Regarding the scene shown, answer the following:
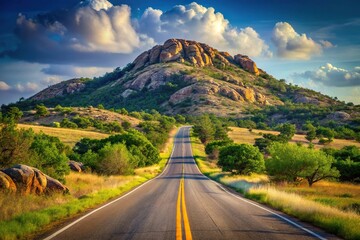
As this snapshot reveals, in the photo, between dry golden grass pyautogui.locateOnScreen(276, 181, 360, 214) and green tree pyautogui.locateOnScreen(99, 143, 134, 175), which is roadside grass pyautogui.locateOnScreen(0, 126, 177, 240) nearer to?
dry golden grass pyautogui.locateOnScreen(276, 181, 360, 214)

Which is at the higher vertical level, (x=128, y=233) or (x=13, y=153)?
(x=13, y=153)

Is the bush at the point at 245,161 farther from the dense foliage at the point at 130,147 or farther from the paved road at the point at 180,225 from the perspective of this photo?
the paved road at the point at 180,225

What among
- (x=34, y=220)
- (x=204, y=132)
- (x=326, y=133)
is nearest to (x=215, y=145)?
(x=204, y=132)

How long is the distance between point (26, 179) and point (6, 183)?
116 cm

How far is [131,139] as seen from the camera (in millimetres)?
54562

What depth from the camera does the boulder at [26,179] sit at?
13.9m

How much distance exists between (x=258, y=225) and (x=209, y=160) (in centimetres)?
6923

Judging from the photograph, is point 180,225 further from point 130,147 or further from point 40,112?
point 40,112

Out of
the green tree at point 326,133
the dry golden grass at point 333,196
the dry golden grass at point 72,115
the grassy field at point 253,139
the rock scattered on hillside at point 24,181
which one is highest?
the dry golden grass at point 72,115

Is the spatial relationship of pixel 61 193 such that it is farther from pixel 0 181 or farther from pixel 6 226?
pixel 6 226

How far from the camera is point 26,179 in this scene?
14.2 m

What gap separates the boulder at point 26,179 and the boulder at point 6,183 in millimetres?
328

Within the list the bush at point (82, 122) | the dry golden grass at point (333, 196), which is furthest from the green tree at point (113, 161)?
the bush at point (82, 122)

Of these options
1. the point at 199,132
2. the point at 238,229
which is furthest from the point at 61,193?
the point at 199,132
